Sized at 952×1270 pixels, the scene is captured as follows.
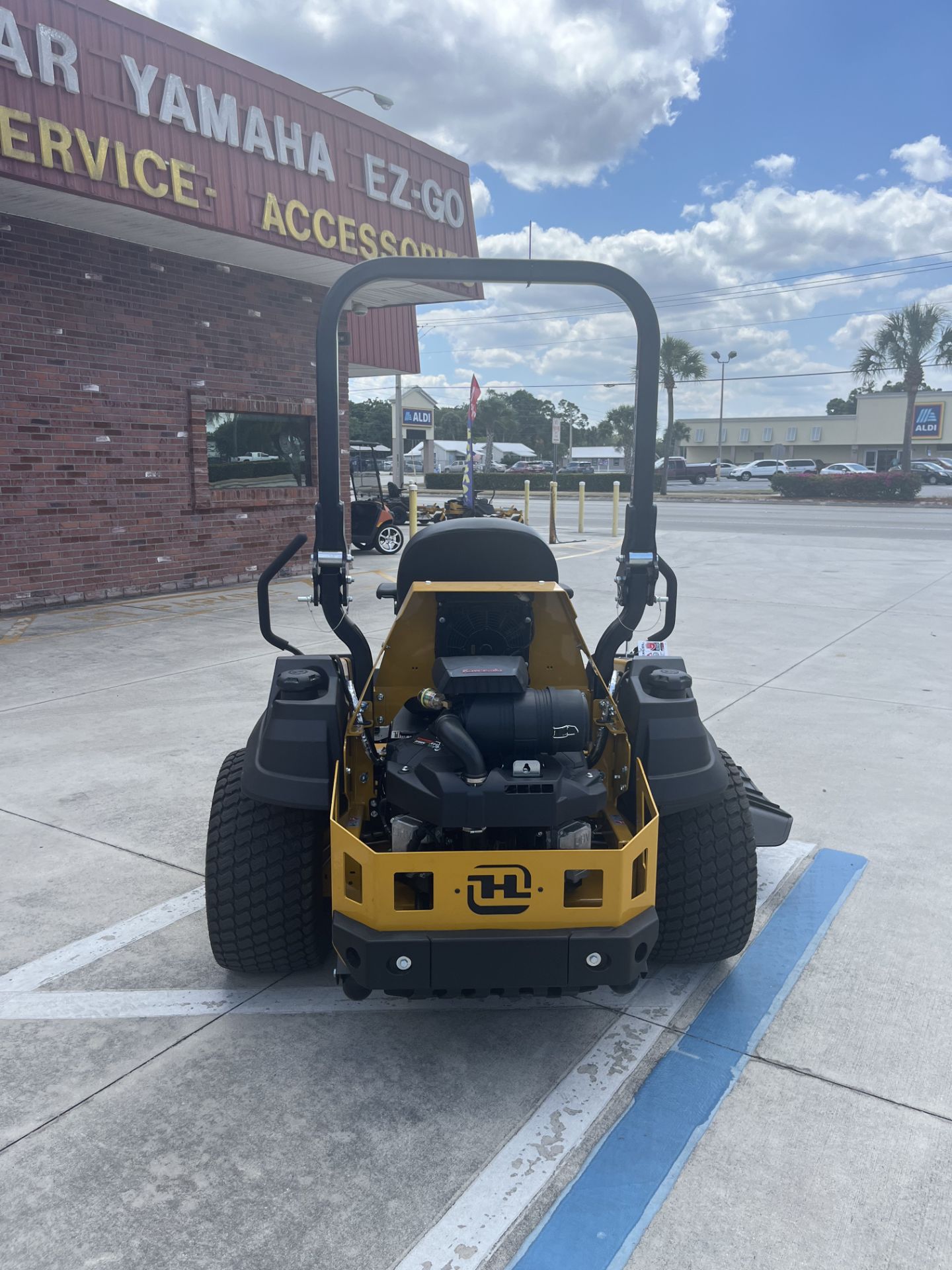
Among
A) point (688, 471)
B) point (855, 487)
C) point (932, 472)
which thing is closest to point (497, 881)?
point (855, 487)

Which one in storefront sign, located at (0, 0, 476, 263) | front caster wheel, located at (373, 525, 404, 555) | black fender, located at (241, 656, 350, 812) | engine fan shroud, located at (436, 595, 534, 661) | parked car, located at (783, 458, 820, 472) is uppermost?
storefront sign, located at (0, 0, 476, 263)

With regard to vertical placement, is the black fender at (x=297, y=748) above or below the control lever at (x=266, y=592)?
below

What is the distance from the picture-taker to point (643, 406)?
120 inches

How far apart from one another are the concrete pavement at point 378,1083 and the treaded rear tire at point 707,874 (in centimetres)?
23

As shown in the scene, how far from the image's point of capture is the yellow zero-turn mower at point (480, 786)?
228 cm

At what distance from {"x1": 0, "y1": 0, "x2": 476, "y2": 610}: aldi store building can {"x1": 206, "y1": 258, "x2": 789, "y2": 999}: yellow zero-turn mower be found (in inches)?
256

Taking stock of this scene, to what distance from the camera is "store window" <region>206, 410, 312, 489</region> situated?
36.8ft

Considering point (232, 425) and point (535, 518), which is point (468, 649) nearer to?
point (232, 425)

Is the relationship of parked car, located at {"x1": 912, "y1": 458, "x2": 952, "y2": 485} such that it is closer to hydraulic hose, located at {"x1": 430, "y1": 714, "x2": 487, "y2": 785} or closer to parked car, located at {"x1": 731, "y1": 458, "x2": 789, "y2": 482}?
parked car, located at {"x1": 731, "y1": 458, "x2": 789, "y2": 482}

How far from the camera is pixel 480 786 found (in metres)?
2.34

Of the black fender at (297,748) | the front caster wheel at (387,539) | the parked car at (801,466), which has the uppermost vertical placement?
the black fender at (297,748)

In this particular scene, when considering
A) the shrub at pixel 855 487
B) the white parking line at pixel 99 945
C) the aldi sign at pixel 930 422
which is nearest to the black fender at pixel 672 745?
the white parking line at pixel 99 945

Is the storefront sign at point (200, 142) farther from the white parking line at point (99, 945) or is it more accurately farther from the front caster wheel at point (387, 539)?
the white parking line at point (99, 945)

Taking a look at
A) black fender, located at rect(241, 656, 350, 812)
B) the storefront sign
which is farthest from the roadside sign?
black fender, located at rect(241, 656, 350, 812)
